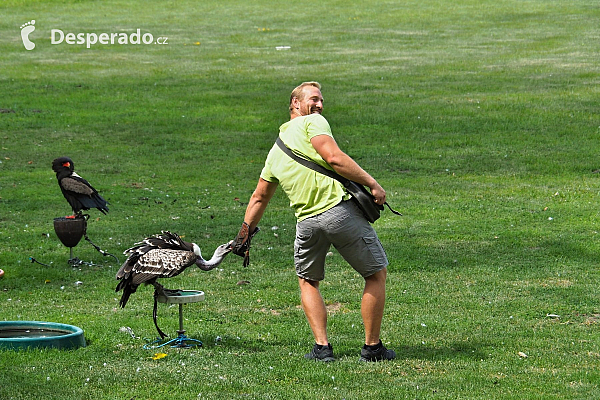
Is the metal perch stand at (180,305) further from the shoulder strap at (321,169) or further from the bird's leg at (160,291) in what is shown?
the shoulder strap at (321,169)

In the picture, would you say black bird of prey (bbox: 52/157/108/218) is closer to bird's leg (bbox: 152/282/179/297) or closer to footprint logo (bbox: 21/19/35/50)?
bird's leg (bbox: 152/282/179/297)

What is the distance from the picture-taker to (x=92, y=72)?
89.5ft

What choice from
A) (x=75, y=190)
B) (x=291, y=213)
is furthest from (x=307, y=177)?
(x=291, y=213)

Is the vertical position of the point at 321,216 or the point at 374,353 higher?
the point at 321,216

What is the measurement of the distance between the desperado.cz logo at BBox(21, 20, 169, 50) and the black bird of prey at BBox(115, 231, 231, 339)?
2816 cm

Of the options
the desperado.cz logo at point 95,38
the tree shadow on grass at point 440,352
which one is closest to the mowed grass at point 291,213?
the tree shadow on grass at point 440,352

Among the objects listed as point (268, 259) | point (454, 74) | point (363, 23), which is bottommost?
point (268, 259)

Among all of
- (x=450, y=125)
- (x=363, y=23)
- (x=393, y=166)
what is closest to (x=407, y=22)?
(x=363, y=23)

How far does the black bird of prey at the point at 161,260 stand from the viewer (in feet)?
20.9

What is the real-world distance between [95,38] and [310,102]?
30.5 m

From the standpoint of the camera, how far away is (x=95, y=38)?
3481 centimetres

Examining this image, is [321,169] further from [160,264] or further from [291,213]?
[291,213]

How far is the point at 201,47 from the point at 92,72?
6.49 m

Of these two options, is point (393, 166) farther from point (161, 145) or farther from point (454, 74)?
point (454, 74)
